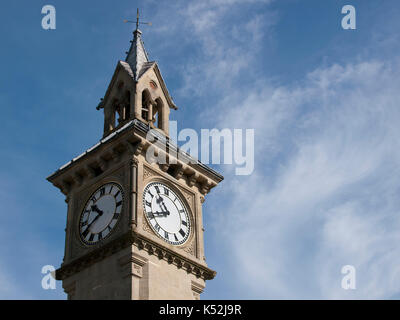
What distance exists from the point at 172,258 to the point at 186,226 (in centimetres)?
266

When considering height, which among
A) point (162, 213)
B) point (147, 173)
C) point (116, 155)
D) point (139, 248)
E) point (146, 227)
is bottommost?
point (139, 248)

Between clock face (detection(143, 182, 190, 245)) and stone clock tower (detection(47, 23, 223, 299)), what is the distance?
0.05 m

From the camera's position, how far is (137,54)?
47.3m

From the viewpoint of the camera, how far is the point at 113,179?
4081cm

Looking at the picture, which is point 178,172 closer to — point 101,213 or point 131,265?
point 101,213

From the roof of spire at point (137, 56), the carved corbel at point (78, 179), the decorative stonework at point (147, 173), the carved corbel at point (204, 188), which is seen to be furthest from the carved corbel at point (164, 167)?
the roof of spire at point (137, 56)

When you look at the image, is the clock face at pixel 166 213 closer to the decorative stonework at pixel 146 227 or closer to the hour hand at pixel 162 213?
the hour hand at pixel 162 213

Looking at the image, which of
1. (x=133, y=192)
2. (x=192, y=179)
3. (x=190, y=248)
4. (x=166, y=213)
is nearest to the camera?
(x=133, y=192)

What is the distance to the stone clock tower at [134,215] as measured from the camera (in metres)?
37.9

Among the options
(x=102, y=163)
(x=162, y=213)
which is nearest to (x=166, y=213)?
(x=162, y=213)

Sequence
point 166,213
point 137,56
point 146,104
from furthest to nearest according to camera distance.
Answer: point 137,56, point 146,104, point 166,213

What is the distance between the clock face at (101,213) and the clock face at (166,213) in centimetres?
142

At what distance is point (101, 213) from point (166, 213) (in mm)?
3139

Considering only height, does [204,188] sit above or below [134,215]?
above
